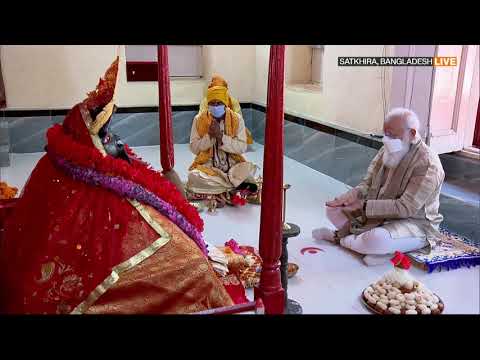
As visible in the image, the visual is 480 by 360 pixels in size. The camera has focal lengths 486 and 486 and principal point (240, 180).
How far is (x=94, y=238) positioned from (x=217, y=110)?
2657 millimetres

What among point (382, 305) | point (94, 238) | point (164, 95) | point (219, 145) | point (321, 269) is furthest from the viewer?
point (219, 145)

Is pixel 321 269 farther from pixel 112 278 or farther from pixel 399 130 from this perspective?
pixel 112 278

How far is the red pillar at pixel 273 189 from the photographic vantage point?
5.62ft

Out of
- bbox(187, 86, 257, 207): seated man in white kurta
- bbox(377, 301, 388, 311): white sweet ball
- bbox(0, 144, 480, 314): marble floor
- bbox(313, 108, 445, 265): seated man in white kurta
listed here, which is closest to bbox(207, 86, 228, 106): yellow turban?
bbox(187, 86, 257, 207): seated man in white kurta

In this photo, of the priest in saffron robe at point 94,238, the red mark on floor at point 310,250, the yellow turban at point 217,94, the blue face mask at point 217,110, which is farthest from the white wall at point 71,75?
the priest in saffron robe at point 94,238

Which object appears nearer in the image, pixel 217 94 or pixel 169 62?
pixel 217 94

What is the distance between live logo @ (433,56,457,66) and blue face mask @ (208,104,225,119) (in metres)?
1.76

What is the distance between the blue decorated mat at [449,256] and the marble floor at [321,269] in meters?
0.04

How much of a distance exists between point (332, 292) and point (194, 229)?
1102mm

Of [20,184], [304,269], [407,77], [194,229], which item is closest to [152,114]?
[20,184]

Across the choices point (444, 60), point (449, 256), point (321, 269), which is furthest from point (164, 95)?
point (444, 60)

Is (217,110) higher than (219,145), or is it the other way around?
(217,110)

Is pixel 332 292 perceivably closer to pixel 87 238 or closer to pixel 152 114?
pixel 87 238

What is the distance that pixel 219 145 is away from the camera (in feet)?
14.5
